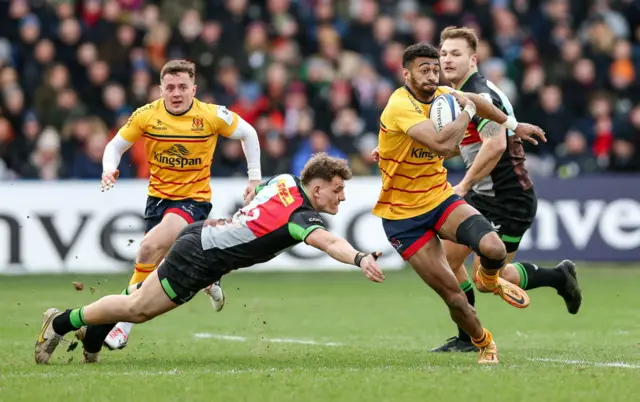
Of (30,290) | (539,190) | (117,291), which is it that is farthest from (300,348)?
(539,190)

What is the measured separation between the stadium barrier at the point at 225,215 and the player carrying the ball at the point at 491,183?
6.80 m

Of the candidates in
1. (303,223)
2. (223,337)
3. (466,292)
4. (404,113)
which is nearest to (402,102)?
(404,113)

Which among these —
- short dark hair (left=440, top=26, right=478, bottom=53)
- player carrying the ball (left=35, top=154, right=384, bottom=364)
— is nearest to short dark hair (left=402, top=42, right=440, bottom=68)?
short dark hair (left=440, top=26, right=478, bottom=53)

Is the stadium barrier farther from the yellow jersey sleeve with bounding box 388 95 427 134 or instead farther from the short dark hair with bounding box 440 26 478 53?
the yellow jersey sleeve with bounding box 388 95 427 134

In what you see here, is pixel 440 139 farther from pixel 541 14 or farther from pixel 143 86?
pixel 541 14

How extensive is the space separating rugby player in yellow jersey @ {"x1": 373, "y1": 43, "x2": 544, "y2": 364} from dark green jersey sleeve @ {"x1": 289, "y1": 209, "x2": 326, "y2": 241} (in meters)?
1.26

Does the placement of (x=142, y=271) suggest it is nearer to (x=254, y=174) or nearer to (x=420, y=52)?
(x=254, y=174)

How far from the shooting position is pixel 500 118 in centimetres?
1005

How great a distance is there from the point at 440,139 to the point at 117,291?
7024 mm

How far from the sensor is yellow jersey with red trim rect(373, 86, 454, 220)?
9914mm

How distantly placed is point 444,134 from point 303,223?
4.66ft

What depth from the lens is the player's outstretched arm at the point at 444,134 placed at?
372 inches

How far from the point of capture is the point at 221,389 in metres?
8.03

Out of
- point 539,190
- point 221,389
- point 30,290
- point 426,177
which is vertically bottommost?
point 30,290
